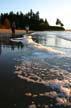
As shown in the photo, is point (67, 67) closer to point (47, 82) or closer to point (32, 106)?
point (47, 82)

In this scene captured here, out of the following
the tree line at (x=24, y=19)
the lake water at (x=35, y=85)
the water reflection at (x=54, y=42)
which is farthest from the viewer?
the tree line at (x=24, y=19)

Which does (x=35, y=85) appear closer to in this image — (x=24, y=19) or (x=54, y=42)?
(x=54, y=42)

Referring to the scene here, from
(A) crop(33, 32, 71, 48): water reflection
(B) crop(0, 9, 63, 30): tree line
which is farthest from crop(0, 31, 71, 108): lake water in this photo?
(B) crop(0, 9, 63, 30): tree line

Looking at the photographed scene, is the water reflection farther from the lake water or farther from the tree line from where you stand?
the tree line

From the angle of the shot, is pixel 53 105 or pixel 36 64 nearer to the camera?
pixel 53 105

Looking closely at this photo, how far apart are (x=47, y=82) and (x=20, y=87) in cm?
79

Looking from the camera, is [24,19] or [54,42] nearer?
[54,42]

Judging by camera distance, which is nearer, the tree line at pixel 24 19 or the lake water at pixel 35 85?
the lake water at pixel 35 85

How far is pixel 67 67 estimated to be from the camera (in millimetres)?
8023

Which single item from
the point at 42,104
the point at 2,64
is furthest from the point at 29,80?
the point at 2,64

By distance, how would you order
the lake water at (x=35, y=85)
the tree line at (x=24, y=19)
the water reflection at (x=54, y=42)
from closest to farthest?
the lake water at (x=35, y=85), the water reflection at (x=54, y=42), the tree line at (x=24, y=19)

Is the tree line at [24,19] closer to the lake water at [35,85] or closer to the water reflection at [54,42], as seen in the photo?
the water reflection at [54,42]

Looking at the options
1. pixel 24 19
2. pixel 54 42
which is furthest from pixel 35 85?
pixel 24 19

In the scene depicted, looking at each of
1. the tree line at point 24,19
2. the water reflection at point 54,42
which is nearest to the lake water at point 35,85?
the water reflection at point 54,42
